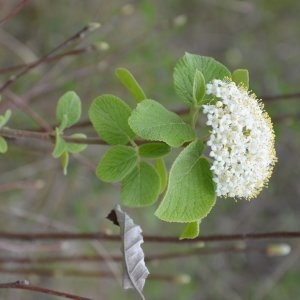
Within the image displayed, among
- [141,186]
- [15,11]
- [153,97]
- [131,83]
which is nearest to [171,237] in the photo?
[141,186]

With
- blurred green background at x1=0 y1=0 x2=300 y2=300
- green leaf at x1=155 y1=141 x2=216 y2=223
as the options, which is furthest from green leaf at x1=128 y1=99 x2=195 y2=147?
blurred green background at x1=0 y1=0 x2=300 y2=300

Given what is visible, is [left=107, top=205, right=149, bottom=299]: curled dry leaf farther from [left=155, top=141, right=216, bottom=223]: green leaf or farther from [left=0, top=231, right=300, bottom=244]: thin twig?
[left=0, top=231, right=300, bottom=244]: thin twig

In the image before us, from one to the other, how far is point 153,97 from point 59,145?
58.7 inches

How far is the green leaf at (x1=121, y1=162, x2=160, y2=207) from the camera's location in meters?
1.00

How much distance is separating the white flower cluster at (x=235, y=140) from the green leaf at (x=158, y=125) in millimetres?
46

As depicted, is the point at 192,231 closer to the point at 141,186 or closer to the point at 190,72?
the point at 141,186

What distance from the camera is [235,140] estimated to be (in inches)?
34.9

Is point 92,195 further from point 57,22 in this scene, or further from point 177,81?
point 177,81

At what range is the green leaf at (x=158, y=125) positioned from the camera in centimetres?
89

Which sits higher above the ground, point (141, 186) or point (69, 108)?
point (69, 108)

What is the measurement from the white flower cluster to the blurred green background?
88 centimetres

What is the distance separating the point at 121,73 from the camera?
103 cm

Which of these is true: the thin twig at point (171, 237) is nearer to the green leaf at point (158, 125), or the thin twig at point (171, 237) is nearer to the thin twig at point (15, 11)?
the green leaf at point (158, 125)

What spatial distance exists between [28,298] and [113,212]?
1609mm
